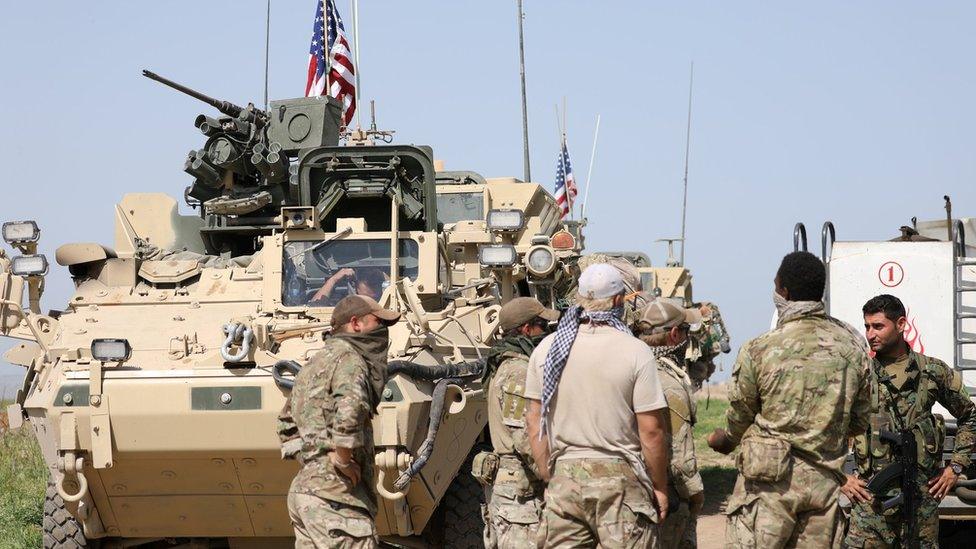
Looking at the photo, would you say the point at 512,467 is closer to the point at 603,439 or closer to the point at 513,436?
the point at 513,436

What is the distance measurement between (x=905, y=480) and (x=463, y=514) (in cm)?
299

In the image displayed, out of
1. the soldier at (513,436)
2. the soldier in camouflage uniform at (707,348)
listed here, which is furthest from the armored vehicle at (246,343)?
the soldier in camouflage uniform at (707,348)

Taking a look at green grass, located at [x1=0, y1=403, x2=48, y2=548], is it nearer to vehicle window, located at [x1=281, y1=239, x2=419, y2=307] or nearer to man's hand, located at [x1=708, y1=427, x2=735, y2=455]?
vehicle window, located at [x1=281, y1=239, x2=419, y2=307]

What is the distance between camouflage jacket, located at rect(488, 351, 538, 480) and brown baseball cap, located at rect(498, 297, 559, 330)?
139 mm

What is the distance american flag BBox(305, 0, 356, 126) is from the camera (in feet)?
53.9

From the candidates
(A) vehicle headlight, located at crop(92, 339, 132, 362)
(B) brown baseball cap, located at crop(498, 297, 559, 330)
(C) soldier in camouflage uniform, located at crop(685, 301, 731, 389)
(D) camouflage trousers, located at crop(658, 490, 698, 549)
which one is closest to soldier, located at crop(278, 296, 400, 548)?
(B) brown baseball cap, located at crop(498, 297, 559, 330)

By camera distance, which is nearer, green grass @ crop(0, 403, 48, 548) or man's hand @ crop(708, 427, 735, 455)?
man's hand @ crop(708, 427, 735, 455)

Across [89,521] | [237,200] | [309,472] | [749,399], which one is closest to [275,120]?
[237,200]

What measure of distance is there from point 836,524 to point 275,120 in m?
7.93

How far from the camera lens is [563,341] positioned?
5363mm

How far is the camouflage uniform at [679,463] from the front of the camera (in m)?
5.84

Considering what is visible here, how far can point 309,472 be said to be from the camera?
6.29m

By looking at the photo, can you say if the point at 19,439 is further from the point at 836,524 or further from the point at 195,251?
the point at 836,524

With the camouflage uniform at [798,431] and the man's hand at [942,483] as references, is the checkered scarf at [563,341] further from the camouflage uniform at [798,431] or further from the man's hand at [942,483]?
the man's hand at [942,483]
